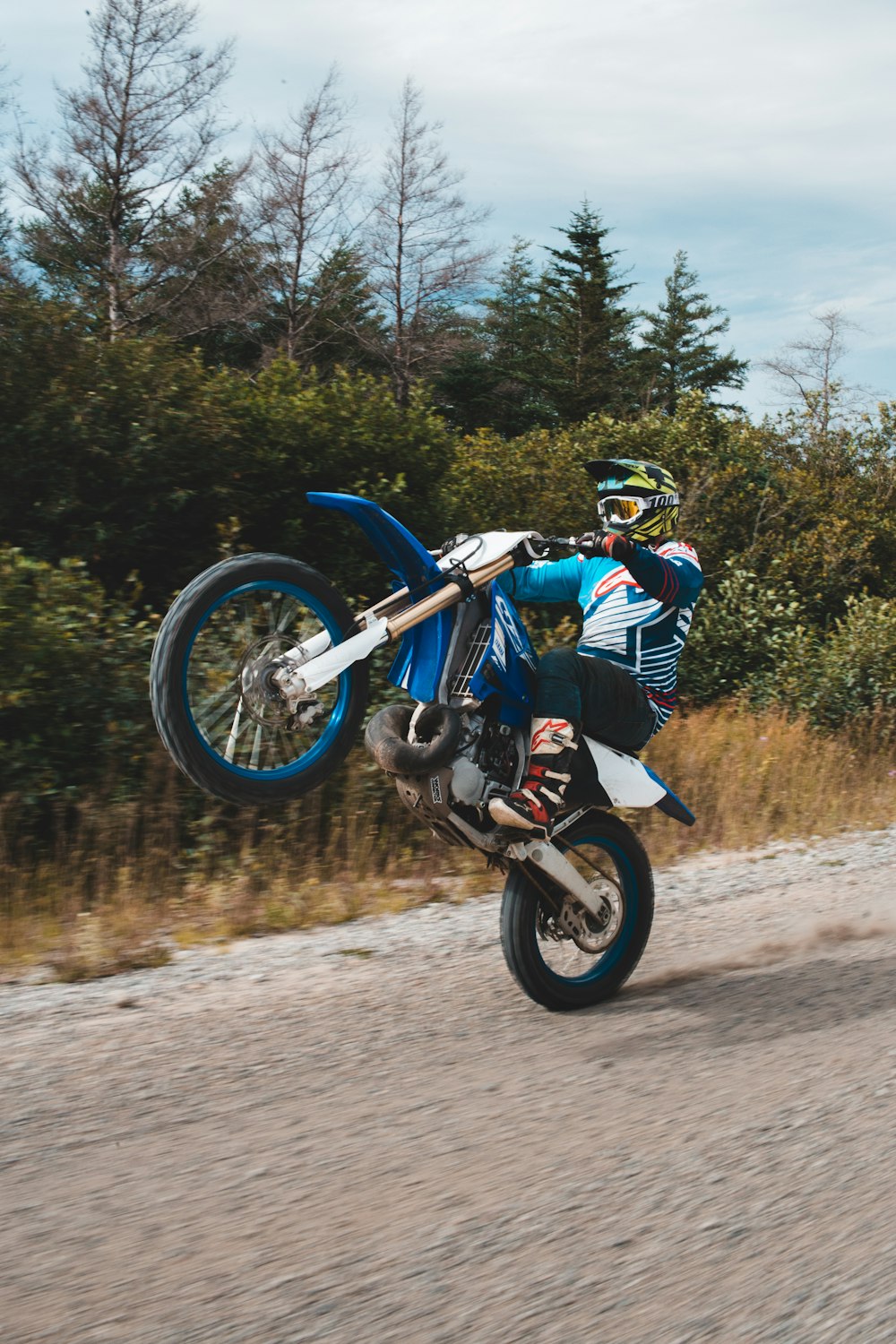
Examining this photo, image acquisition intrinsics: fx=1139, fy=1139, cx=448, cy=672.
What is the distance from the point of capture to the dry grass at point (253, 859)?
5.28 metres

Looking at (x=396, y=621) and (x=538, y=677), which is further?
(x=538, y=677)

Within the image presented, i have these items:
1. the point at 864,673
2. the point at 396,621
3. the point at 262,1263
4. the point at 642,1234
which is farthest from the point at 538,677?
the point at 864,673

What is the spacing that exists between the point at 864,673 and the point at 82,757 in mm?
8978

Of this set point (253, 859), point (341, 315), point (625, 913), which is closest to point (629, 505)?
point (625, 913)

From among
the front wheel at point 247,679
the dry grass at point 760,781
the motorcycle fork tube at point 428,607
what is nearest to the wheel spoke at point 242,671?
the front wheel at point 247,679

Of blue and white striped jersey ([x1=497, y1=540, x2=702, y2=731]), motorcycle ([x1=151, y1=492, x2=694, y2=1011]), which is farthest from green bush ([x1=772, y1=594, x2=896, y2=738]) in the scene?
motorcycle ([x1=151, y1=492, x2=694, y2=1011])

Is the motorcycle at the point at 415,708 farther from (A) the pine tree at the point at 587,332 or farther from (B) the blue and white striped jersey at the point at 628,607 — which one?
(A) the pine tree at the point at 587,332

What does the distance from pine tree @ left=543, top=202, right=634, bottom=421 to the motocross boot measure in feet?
111

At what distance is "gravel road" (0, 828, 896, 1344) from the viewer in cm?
245

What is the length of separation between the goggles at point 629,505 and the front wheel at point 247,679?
126cm

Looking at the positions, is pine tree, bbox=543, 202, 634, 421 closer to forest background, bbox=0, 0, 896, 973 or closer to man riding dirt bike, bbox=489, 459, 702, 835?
forest background, bbox=0, 0, 896, 973

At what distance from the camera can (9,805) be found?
21.1 feet

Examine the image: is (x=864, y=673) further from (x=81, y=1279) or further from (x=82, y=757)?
(x=81, y=1279)

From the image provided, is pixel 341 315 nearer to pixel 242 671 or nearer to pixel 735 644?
pixel 735 644
